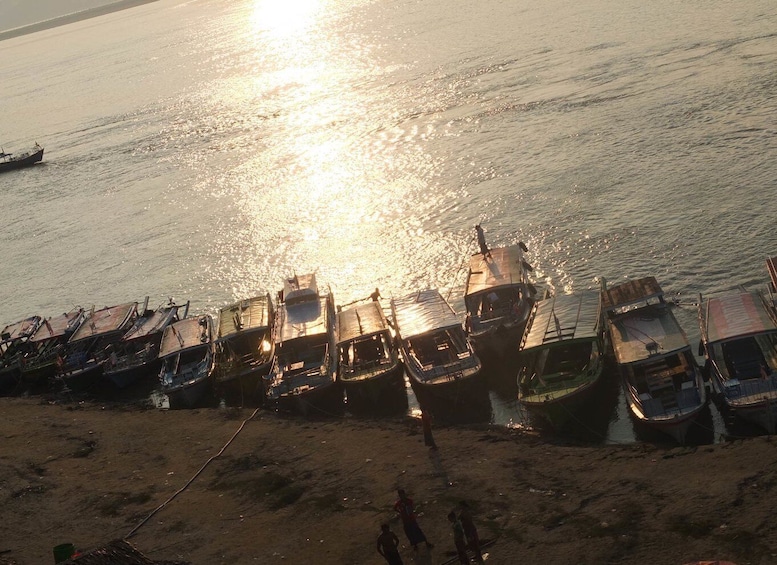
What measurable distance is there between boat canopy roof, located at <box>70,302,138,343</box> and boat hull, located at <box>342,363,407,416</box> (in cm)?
1372

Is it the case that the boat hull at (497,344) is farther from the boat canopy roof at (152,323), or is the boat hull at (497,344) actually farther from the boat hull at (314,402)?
the boat canopy roof at (152,323)

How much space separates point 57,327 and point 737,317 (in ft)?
97.8

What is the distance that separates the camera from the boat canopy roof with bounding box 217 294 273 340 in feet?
114

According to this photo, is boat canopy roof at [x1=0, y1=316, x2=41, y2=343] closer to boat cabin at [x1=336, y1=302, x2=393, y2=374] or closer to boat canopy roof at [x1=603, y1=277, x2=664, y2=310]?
boat cabin at [x1=336, y1=302, x2=393, y2=374]

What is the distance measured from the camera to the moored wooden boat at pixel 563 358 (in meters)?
26.3

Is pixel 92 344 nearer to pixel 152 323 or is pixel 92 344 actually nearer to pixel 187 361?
pixel 152 323

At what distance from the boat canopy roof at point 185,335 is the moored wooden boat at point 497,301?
10882 mm

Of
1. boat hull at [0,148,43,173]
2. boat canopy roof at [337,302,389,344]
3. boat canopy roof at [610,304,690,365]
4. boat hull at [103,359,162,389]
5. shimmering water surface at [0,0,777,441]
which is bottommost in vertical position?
boat canopy roof at [610,304,690,365]

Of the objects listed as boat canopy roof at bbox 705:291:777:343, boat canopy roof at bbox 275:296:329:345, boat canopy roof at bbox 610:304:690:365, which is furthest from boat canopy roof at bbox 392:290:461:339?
boat canopy roof at bbox 705:291:777:343

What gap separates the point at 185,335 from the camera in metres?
36.1

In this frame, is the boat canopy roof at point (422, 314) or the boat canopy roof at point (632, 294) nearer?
the boat canopy roof at point (632, 294)

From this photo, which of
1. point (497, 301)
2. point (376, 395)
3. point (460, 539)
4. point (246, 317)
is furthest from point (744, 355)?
point (246, 317)

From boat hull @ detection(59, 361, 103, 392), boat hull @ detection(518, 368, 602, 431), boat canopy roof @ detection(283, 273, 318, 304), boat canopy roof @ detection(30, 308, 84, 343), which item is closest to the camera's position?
boat hull @ detection(518, 368, 602, 431)

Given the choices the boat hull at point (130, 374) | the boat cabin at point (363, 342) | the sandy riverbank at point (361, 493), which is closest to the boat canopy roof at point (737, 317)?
the sandy riverbank at point (361, 493)
